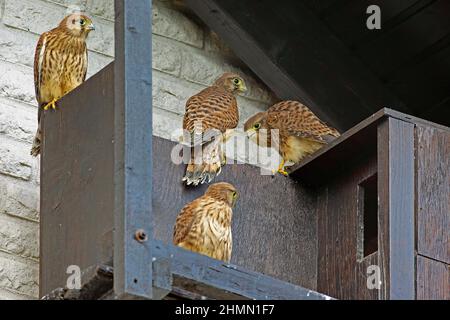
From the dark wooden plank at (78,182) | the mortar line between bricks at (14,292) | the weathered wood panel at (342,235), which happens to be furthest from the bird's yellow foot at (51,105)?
the weathered wood panel at (342,235)

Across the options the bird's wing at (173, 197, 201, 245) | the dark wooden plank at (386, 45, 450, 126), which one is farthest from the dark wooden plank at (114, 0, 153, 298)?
the dark wooden plank at (386, 45, 450, 126)

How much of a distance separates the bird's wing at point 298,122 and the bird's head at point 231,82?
6.0 inches

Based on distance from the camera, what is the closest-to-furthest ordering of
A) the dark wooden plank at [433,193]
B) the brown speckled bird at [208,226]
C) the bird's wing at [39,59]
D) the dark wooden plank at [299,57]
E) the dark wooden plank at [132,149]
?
the dark wooden plank at [132,149] < the dark wooden plank at [433,193] < the brown speckled bird at [208,226] < the bird's wing at [39,59] < the dark wooden plank at [299,57]

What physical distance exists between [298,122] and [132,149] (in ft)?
5.55

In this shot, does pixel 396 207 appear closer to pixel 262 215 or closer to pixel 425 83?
pixel 262 215

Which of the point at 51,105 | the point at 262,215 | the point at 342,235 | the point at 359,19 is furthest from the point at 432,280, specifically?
the point at 359,19

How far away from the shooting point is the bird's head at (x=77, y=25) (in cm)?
609

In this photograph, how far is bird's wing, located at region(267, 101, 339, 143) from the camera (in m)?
Answer: 6.20

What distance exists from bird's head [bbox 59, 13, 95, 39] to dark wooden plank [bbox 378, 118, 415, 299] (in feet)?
4.44

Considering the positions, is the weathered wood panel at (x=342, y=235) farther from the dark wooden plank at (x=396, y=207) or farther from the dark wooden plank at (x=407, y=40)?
the dark wooden plank at (x=407, y=40)

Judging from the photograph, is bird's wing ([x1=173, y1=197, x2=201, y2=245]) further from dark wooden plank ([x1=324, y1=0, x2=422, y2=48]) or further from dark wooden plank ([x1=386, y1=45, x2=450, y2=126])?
dark wooden plank ([x1=386, y1=45, x2=450, y2=126])

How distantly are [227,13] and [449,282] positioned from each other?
1815 mm

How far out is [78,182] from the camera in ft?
17.1

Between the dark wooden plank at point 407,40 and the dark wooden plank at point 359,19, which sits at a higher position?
the dark wooden plank at point 359,19
